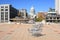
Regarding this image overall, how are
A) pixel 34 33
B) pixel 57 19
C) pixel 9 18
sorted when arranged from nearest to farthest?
pixel 34 33
pixel 57 19
pixel 9 18

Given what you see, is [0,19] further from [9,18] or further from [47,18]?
[47,18]

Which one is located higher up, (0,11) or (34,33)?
(0,11)

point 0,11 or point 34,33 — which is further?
point 0,11

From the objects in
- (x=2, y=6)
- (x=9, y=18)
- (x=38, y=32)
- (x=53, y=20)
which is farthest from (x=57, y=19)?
(x=38, y=32)

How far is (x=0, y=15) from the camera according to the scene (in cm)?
9756

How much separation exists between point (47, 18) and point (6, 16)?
27247mm

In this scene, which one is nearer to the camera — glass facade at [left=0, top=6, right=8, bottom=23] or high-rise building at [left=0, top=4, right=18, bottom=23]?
high-rise building at [left=0, top=4, right=18, bottom=23]

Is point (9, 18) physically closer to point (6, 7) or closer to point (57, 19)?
point (6, 7)

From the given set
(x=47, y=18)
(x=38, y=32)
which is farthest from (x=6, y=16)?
(x=38, y=32)

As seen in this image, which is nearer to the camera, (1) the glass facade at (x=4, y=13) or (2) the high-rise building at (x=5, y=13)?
(2) the high-rise building at (x=5, y=13)

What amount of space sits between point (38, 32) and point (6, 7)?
83.2 meters

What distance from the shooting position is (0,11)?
320 ft

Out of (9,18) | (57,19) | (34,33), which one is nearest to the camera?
(34,33)

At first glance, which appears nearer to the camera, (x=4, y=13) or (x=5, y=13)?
(x=5, y=13)
